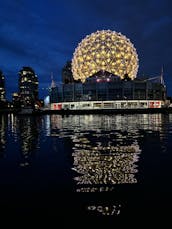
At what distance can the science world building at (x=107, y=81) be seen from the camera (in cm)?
9731

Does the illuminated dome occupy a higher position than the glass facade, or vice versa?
the illuminated dome

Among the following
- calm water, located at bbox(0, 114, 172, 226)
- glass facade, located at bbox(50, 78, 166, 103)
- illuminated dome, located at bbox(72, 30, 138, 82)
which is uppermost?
illuminated dome, located at bbox(72, 30, 138, 82)

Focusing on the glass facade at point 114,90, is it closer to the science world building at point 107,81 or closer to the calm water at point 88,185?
the science world building at point 107,81

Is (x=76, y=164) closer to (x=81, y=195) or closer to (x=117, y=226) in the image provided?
(x=81, y=195)

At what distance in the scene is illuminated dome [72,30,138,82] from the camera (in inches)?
3802

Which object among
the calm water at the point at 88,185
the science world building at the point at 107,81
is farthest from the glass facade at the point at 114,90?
the calm water at the point at 88,185

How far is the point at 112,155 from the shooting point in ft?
44.5

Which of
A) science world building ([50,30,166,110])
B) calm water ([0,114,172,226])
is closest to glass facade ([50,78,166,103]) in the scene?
science world building ([50,30,166,110])

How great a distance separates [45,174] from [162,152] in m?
6.33

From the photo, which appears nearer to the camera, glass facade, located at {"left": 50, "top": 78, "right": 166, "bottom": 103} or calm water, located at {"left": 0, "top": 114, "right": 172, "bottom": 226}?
calm water, located at {"left": 0, "top": 114, "right": 172, "bottom": 226}

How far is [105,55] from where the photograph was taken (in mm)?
96688

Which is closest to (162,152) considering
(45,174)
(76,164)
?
(76,164)

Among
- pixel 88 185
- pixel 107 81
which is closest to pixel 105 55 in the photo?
pixel 107 81

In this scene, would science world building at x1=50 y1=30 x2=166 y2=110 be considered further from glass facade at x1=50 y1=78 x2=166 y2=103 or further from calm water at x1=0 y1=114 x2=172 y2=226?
calm water at x1=0 y1=114 x2=172 y2=226
